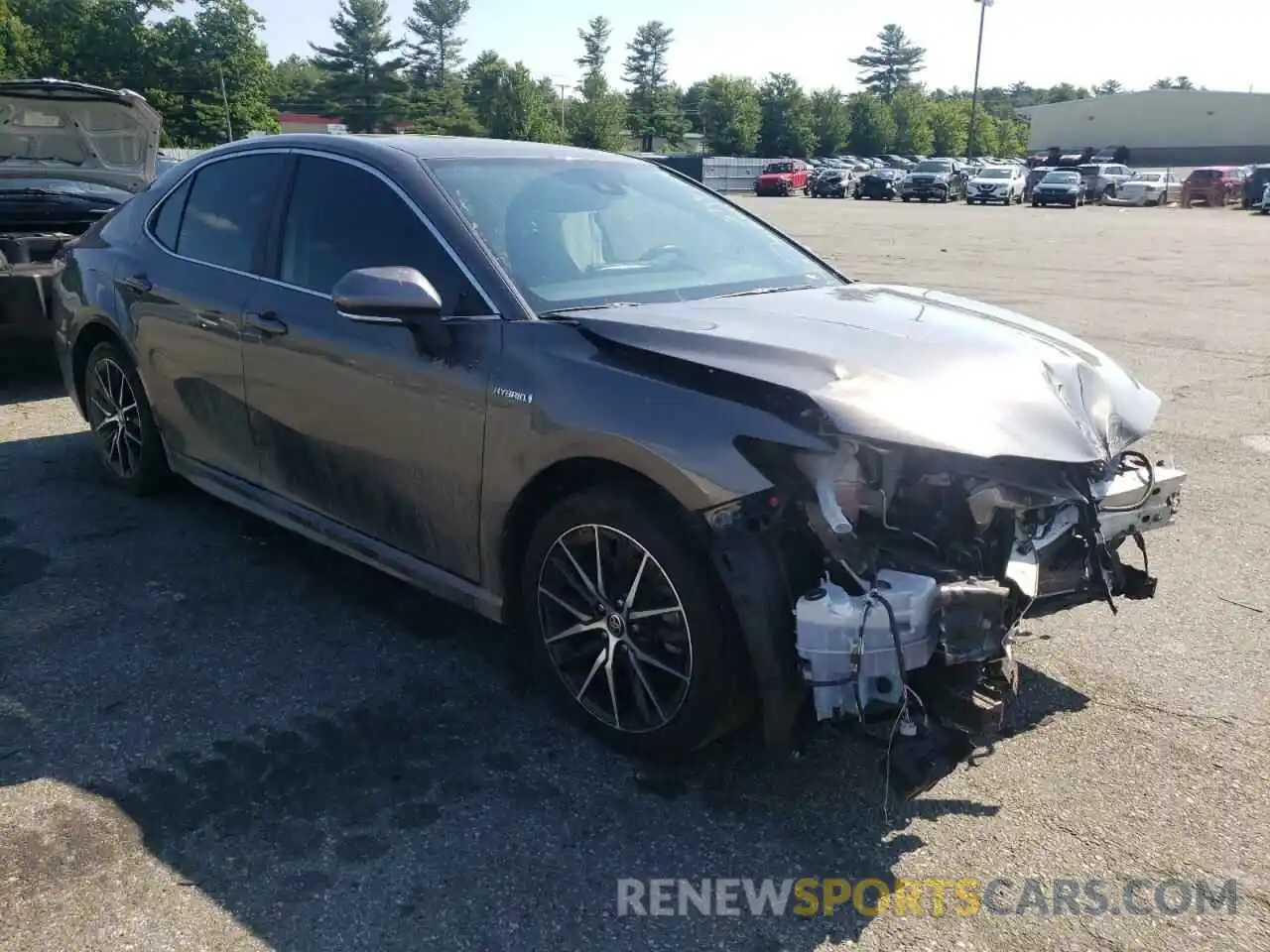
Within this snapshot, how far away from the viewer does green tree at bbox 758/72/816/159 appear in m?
94.9

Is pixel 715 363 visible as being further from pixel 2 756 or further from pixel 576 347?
pixel 2 756

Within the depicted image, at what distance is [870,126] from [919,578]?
105464mm

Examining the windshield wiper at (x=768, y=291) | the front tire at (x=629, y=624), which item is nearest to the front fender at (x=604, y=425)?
the front tire at (x=629, y=624)

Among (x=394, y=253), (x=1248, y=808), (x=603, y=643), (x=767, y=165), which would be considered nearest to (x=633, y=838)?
(x=603, y=643)

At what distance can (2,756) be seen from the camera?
3168 millimetres

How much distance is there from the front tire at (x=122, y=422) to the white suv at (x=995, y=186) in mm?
46433

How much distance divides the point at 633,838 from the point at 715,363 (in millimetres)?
1269

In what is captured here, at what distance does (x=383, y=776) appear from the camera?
10.2 feet

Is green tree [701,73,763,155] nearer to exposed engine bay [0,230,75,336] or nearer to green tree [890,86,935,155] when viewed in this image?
green tree [890,86,935,155]

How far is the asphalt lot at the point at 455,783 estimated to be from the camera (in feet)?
8.32

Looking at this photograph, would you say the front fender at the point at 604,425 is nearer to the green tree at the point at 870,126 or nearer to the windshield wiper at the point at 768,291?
the windshield wiper at the point at 768,291

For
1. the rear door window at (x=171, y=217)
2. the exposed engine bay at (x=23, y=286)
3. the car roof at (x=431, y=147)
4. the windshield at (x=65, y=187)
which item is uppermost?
the car roof at (x=431, y=147)

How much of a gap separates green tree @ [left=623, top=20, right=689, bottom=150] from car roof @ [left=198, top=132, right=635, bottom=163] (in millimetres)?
98037

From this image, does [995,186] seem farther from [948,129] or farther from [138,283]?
[948,129]
